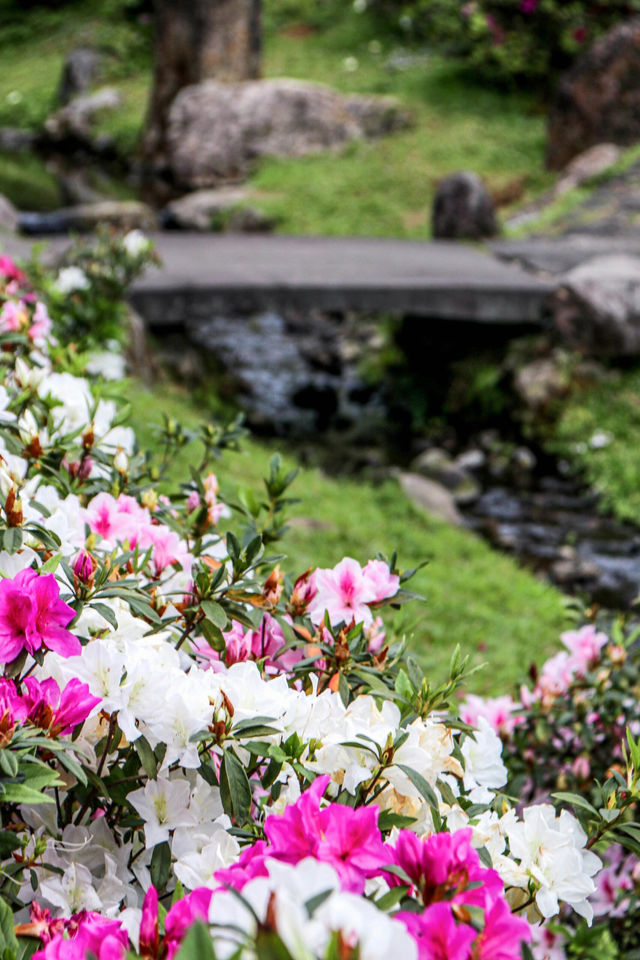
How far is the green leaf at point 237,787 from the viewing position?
3.05ft

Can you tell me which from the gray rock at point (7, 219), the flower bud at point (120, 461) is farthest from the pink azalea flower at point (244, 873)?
the gray rock at point (7, 219)

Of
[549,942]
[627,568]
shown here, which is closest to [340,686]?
[549,942]

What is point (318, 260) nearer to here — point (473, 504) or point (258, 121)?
point (473, 504)

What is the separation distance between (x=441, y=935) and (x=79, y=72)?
64.5 feet

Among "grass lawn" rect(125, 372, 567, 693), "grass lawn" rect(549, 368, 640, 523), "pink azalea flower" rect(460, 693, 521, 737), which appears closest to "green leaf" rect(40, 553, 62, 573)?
"pink azalea flower" rect(460, 693, 521, 737)

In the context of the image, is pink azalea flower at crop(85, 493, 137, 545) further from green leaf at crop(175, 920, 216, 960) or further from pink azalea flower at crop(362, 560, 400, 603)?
green leaf at crop(175, 920, 216, 960)

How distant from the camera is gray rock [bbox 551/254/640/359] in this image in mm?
6102

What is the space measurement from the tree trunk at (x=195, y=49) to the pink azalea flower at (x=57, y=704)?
1244 cm

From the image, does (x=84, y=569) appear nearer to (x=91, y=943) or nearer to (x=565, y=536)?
(x=91, y=943)

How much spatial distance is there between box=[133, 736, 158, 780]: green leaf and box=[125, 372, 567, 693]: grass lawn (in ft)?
7.67

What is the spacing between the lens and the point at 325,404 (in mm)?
7074

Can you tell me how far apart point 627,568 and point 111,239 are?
3108 mm

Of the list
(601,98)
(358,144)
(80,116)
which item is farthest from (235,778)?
(80,116)

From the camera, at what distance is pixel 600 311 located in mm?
6117
